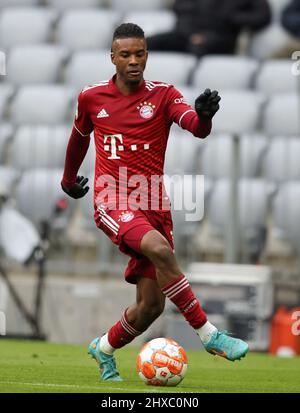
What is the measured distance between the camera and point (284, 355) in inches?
554

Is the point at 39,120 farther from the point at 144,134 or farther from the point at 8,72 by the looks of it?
the point at 144,134

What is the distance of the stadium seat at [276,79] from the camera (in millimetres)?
16797

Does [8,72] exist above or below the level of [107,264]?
above

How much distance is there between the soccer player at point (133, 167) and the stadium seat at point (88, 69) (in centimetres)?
873

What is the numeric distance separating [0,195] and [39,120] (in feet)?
8.42

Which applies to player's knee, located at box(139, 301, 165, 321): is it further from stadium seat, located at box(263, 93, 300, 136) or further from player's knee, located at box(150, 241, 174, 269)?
stadium seat, located at box(263, 93, 300, 136)

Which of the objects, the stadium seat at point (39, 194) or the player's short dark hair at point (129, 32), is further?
the stadium seat at point (39, 194)

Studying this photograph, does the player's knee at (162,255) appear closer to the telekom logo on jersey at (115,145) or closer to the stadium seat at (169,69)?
the telekom logo on jersey at (115,145)

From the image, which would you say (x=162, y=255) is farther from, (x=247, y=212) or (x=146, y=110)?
(x=247, y=212)

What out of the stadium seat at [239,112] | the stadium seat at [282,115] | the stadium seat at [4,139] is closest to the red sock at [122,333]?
the stadium seat at [282,115]

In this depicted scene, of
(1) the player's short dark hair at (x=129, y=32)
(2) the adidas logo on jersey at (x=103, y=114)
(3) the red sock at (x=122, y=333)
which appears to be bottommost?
(3) the red sock at (x=122, y=333)

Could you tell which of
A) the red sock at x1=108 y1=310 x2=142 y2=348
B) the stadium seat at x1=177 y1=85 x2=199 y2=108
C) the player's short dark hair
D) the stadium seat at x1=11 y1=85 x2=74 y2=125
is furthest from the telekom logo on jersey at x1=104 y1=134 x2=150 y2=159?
the stadium seat at x1=11 y1=85 x2=74 y2=125
